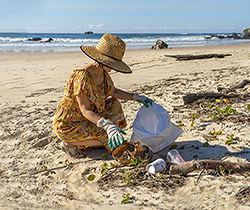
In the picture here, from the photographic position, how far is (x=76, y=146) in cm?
244

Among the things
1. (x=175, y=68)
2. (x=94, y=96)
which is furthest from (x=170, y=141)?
(x=175, y=68)

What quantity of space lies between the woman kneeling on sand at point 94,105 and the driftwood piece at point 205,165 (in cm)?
52

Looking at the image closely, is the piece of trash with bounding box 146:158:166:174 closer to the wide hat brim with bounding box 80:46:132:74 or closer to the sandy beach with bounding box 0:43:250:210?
the sandy beach with bounding box 0:43:250:210

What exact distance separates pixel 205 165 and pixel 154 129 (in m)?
0.67

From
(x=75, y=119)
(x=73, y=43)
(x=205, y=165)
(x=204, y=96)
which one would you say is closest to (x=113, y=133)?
(x=75, y=119)

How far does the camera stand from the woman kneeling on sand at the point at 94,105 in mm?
2019

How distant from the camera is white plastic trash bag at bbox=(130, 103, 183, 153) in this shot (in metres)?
2.35

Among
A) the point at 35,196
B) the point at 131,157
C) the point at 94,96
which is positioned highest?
the point at 94,96

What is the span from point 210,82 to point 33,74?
480cm

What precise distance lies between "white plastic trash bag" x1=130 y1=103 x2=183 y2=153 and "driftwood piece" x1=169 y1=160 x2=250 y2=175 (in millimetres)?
466

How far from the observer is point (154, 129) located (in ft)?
7.88

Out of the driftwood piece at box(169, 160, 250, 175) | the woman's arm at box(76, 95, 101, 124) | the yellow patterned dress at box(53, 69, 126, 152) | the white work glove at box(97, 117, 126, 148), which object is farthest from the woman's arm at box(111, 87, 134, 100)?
the driftwood piece at box(169, 160, 250, 175)

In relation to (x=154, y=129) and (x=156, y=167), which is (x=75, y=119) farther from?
(x=156, y=167)

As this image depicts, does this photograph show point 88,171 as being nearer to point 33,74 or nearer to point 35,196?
point 35,196
